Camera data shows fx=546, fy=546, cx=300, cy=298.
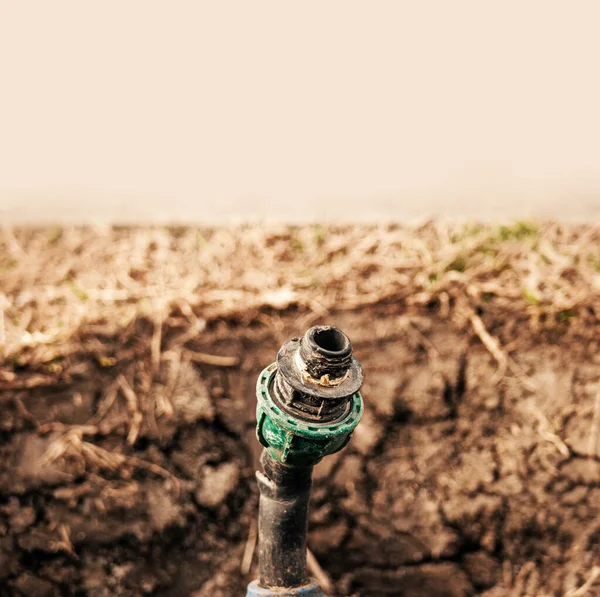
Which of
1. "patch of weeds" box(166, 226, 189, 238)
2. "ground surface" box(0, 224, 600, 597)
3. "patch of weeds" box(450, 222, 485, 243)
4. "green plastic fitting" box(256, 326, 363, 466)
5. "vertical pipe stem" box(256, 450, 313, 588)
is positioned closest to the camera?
"green plastic fitting" box(256, 326, 363, 466)

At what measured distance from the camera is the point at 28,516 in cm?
179

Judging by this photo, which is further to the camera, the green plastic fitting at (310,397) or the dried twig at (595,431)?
the dried twig at (595,431)

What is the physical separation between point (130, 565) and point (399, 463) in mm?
968

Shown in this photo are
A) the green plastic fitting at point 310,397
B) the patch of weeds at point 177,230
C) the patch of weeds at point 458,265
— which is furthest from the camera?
the patch of weeds at point 177,230

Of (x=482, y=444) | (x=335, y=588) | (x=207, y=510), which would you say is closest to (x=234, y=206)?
(x=207, y=510)

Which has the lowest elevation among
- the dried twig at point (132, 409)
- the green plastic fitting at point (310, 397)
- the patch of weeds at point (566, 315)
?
the green plastic fitting at point (310, 397)

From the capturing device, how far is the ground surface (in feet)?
5.95

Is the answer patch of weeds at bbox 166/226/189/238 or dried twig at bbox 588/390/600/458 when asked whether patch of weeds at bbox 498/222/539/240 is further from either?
patch of weeds at bbox 166/226/189/238

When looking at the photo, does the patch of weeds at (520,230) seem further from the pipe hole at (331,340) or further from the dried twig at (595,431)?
the pipe hole at (331,340)

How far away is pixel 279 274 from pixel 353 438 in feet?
2.10

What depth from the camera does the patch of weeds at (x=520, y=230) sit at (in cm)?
208

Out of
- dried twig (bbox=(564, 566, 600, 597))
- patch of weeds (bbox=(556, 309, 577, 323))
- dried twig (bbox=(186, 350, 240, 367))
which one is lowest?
dried twig (bbox=(564, 566, 600, 597))

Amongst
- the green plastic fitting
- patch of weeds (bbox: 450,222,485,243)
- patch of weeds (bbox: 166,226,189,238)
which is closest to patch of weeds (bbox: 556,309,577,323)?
patch of weeds (bbox: 450,222,485,243)

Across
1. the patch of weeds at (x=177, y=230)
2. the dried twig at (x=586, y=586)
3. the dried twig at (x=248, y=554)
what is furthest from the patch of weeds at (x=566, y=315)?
the patch of weeds at (x=177, y=230)
